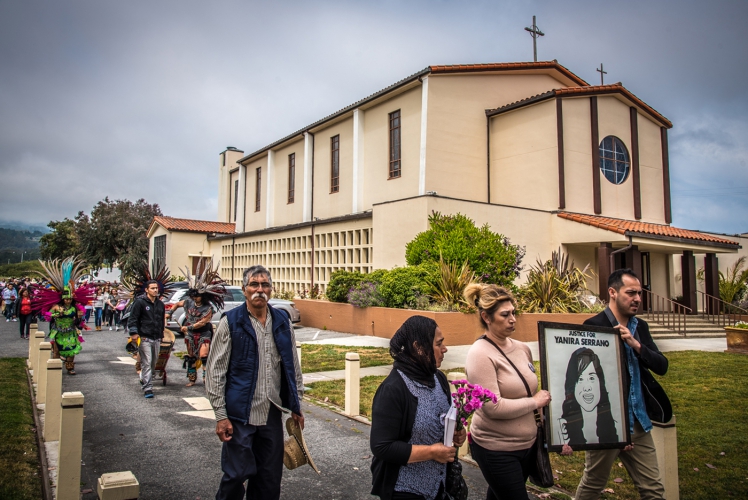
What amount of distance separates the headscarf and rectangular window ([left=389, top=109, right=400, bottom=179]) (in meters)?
17.8

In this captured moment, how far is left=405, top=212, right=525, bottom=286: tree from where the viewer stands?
49.1ft

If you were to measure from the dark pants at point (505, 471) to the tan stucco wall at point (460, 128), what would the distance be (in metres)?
15.9

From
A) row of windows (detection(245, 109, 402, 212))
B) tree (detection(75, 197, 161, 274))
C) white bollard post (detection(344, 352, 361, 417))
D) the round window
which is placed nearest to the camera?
white bollard post (detection(344, 352, 361, 417))

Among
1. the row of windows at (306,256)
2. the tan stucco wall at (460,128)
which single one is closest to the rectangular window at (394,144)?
the tan stucco wall at (460,128)

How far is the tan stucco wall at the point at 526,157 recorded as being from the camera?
19.2 metres

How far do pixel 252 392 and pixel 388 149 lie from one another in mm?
17971

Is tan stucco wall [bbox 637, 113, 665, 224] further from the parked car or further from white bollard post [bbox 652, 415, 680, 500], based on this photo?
white bollard post [bbox 652, 415, 680, 500]

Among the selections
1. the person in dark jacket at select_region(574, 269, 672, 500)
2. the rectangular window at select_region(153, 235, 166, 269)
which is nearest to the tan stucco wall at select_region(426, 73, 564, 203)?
the person in dark jacket at select_region(574, 269, 672, 500)

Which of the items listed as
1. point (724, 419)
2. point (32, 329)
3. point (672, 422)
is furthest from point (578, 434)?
point (32, 329)

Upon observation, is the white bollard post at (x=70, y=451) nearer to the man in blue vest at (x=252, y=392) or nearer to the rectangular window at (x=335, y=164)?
the man in blue vest at (x=252, y=392)

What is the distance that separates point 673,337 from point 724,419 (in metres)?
9.40

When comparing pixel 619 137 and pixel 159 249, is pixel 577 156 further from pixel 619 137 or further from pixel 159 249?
pixel 159 249

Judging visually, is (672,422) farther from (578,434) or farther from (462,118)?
(462,118)

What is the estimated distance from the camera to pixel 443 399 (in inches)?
119
